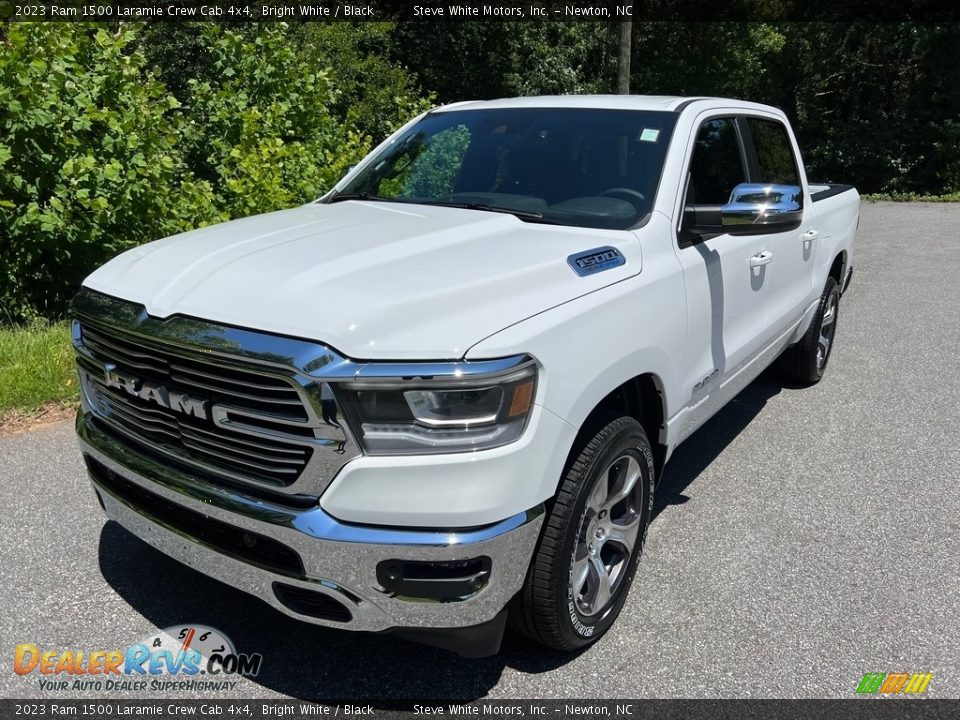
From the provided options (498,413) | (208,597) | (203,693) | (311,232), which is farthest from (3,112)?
(498,413)

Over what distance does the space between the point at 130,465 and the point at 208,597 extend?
0.75 metres

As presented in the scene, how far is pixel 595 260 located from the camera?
9.57ft

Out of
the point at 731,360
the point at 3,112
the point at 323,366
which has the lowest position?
the point at 731,360

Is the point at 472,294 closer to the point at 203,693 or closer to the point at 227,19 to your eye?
the point at 203,693

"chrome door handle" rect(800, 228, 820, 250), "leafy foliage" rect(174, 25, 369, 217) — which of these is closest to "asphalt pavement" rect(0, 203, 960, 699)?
"chrome door handle" rect(800, 228, 820, 250)

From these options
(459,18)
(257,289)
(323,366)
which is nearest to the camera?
(323,366)

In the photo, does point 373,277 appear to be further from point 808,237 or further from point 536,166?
point 808,237

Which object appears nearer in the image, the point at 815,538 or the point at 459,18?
the point at 815,538

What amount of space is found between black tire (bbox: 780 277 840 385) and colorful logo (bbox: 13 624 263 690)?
13.9 feet

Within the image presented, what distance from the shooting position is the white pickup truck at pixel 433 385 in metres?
2.29

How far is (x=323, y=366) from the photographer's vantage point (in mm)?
2230

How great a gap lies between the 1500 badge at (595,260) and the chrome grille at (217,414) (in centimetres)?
110

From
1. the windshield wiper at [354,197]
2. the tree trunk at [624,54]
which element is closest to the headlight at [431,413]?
the windshield wiper at [354,197]

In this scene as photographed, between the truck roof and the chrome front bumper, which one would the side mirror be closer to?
the truck roof
